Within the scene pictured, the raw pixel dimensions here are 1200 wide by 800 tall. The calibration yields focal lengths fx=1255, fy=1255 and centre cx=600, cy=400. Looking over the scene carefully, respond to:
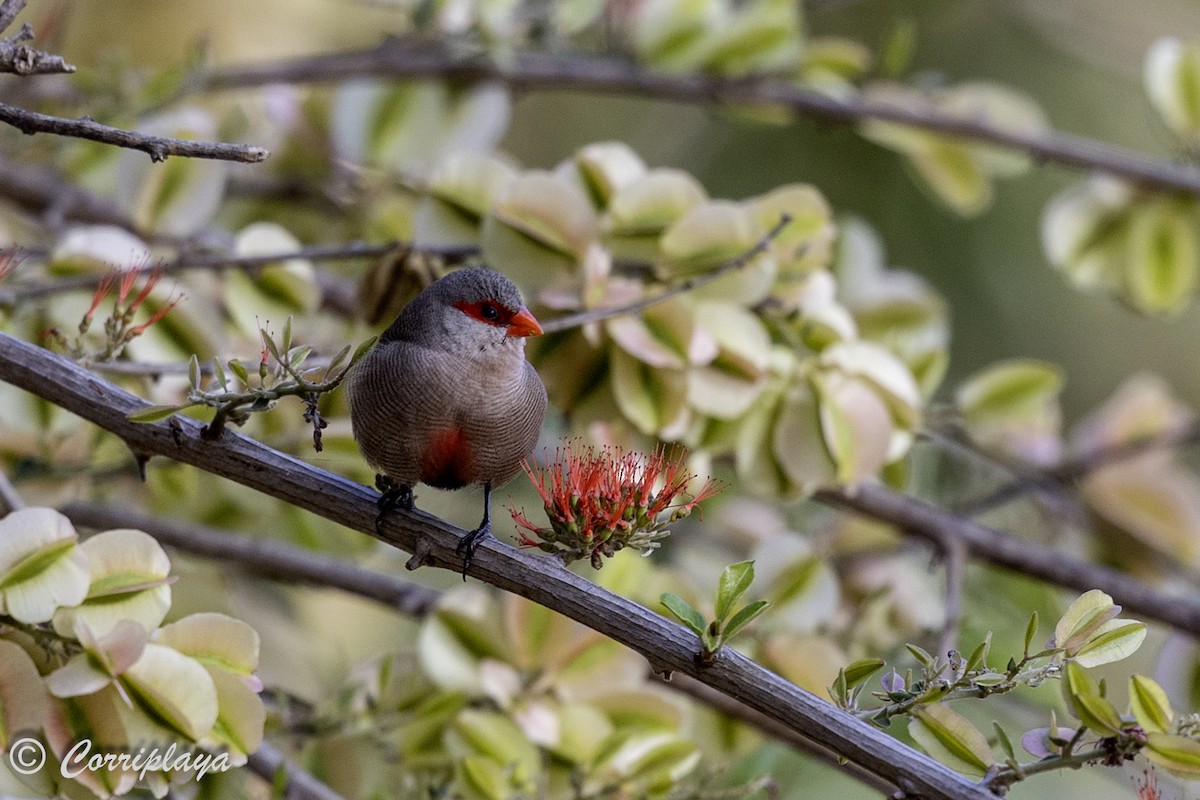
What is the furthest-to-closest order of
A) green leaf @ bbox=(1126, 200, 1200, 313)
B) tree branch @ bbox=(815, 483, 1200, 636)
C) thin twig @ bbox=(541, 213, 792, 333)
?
green leaf @ bbox=(1126, 200, 1200, 313)
tree branch @ bbox=(815, 483, 1200, 636)
thin twig @ bbox=(541, 213, 792, 333)

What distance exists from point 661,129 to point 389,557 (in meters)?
3.06

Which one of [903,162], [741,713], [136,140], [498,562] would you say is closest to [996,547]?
[741,713]

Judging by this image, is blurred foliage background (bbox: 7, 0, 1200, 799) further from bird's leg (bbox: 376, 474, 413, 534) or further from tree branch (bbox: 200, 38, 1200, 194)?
bird's leg (bbox: 376, 474, 413, 534)

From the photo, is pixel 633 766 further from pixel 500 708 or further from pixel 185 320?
pixel 185 320

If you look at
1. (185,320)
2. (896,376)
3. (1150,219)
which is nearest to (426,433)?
(185,320)

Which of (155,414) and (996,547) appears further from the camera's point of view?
(996,547)

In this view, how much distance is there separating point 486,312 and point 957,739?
1.02 m

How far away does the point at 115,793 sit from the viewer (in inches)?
63.9

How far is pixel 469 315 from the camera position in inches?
81.4

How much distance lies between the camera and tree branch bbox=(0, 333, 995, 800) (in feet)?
4.62

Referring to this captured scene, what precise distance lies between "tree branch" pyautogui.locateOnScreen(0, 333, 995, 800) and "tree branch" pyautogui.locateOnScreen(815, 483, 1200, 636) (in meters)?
1.33

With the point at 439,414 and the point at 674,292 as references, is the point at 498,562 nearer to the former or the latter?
the point at 439,414

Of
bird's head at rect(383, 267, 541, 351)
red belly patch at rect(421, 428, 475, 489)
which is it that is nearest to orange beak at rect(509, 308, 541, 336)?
bird's head at rect(383, 267, 541, 351)

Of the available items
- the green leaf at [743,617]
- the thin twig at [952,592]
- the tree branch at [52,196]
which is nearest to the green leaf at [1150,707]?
the green leaf at [743,617]
